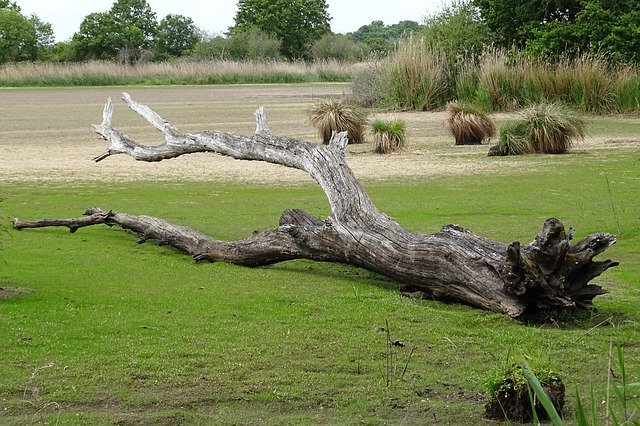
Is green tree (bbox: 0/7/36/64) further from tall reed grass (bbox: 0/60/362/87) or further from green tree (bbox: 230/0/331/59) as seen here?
tall reed grass (bbox: 0/60/362/87)

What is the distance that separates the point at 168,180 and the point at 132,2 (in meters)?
88.2

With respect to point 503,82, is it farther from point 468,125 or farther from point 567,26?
point 468,125

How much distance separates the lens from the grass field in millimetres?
5848

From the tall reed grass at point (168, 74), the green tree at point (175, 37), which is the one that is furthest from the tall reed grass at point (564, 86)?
the green tree at point (175, 37)

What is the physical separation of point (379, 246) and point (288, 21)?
92.9m

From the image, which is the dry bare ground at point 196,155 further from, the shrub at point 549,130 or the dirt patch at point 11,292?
the dirt patch at point 11,292

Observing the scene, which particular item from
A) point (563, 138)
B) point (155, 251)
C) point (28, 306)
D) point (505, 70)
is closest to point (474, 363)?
point (28, 306)

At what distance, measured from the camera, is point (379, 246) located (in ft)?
28.5

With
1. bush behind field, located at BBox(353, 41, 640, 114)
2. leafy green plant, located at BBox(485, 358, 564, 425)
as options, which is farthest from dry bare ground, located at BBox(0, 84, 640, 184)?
leafy green plant, located at BBox(485, 358, 564, 425)

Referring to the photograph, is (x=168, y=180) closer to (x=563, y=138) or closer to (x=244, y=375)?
(x=563, y=138)

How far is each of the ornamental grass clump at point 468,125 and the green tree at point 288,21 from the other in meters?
75.7

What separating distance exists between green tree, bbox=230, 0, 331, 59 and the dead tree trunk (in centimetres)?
8727

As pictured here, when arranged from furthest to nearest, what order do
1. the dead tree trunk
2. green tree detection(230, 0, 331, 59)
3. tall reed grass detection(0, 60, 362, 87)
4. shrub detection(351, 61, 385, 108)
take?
green tree detection(230, 0, 331, 59) → tall reed grass detection(0, 60, 362, 87) → shrub detection(351, 61, 385, 108) → the dead tree trunk

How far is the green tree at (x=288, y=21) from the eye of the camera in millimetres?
98688
